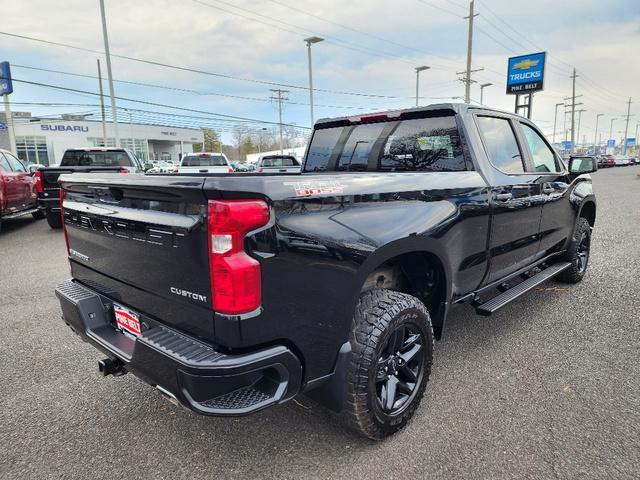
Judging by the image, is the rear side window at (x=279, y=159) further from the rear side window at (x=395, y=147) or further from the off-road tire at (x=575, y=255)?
the rear side window at (x=395, y=147)

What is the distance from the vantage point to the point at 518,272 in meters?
3.82

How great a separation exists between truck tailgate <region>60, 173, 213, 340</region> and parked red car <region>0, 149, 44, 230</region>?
26.0ft

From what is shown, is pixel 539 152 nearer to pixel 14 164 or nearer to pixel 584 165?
pixel 584 165

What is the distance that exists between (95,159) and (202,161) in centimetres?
479

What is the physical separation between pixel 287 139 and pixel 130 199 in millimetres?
89106

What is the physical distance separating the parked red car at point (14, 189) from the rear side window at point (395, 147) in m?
8.03

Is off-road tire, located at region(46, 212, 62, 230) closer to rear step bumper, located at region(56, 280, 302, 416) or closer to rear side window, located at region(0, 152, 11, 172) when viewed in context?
rear side window, located at region(0, 152, 11, 172)

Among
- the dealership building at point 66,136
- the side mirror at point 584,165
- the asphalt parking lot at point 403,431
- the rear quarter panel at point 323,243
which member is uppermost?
the dealership building at point 66,136

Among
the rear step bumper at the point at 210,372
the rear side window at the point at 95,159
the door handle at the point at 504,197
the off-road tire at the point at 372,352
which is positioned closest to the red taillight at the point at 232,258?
the rear step bumper at the point at 210,372

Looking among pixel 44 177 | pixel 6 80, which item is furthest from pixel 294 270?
pixel 6 80

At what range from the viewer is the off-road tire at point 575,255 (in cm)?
479

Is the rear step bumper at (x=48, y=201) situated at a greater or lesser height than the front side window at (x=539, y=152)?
lesser

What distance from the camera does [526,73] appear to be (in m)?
32.6

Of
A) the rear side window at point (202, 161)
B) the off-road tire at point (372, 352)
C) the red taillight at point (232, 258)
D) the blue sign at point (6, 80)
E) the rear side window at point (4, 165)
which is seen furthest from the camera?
the blue sign at point (6, 80)
